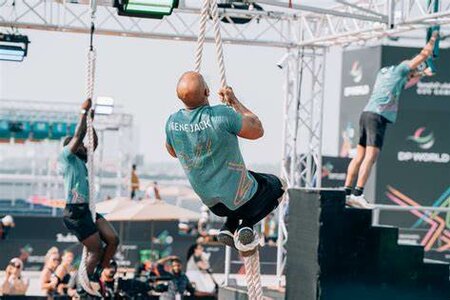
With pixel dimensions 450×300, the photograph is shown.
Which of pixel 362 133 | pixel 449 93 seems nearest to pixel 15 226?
pixel 449 93

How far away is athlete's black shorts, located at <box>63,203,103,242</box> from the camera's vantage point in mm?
9547

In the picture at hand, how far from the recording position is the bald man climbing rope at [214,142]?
17.9 ft

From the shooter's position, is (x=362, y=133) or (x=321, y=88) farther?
(x=321, y=88)

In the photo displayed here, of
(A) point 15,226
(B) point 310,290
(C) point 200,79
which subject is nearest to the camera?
(C) point 200,79

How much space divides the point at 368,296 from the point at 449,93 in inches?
515

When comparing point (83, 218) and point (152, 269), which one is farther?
point (152, 269)

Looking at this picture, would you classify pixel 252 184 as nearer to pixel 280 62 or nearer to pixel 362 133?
pixel 362 133

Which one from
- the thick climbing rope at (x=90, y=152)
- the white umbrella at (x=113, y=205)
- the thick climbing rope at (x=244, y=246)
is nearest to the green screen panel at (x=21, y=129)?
the white umbrella at (x=113, y=205)

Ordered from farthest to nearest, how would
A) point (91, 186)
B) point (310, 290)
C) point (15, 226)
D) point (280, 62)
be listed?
point (15, 226)
point (280, 62)
point (310, 290)
point (91, 186)

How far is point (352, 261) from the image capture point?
411 inches

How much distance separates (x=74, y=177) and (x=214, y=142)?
418 cm

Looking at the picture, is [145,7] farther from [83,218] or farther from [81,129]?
[83,218]

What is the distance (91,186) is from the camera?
913cm

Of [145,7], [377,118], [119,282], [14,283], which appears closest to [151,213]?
[14,283]
